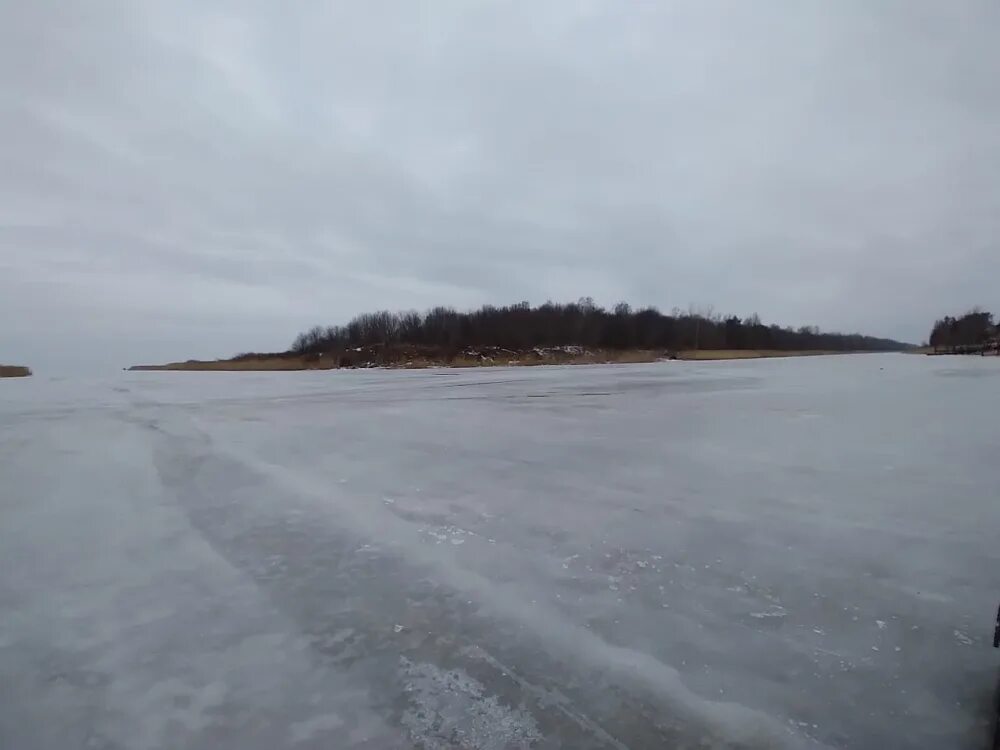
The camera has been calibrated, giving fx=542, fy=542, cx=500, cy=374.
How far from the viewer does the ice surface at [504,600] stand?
1.86m

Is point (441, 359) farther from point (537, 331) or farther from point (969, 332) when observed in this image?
point (969, 332)

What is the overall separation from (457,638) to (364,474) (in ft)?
10.7

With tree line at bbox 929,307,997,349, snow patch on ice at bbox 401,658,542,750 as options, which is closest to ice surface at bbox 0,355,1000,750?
snow patch on ice at bbox 401,658,542,750

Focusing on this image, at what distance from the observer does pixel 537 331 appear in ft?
234

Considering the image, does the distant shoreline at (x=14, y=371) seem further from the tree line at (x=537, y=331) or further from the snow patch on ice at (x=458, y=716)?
the snow patch on ice at (x=458, y=716)

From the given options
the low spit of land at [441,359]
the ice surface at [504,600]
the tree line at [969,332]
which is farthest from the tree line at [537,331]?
the ice surface at [504,600]

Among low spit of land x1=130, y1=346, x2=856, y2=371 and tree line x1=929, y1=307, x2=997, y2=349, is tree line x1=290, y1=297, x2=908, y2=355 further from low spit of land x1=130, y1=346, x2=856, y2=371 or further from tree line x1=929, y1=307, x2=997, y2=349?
tree line x1=929, y1=307, x2=997, y2=349

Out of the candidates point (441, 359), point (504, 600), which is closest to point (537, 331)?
point (441, 359)

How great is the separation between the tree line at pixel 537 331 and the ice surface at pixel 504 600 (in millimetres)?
51634

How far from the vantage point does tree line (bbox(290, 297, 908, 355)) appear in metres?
68.0

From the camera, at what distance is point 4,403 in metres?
14.1

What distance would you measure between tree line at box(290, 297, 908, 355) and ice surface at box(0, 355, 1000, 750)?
51634mm

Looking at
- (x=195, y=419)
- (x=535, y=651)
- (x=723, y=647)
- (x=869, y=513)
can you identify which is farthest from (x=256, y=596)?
(x=195, y=419)

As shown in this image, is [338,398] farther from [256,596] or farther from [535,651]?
[535,651]
